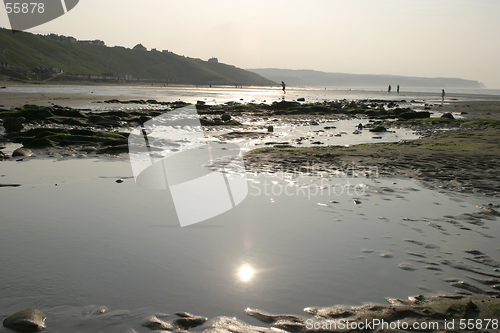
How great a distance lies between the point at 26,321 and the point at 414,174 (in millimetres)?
7695

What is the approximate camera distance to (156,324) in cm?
272

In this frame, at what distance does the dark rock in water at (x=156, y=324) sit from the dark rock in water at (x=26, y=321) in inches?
29.3

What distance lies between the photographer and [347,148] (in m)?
11.2

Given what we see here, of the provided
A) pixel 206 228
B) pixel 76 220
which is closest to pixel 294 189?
pixel 206 228

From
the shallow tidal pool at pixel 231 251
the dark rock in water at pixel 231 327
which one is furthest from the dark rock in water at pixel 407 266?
the dark rock in water at pixel 231 327

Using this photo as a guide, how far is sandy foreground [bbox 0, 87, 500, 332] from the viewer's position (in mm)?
2762

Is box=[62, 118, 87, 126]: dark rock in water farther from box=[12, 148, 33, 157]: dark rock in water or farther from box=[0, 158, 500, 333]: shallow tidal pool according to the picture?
box=[0, 158, 500, 333]: shallow tidal pool

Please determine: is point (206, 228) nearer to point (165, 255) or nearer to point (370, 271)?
point (165, 255)

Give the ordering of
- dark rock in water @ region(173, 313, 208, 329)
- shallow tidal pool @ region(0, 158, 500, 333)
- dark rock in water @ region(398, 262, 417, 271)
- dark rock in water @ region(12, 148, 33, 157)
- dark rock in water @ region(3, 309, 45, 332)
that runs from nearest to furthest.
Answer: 1. dark rock in water @ region(3, 309, 45, 332)
2. dark rock in water @ region(173, 313, 208, 329)
3. shallow tidal pool @ region(0, 158, 500, 333)
4. dark rock in water @ region(398, 262, 417, 271)
5. dark rock in water @ region(12, 148, 33, 157)

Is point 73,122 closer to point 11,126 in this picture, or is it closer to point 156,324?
point 11,126

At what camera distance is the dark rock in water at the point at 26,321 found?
2594 millimetres

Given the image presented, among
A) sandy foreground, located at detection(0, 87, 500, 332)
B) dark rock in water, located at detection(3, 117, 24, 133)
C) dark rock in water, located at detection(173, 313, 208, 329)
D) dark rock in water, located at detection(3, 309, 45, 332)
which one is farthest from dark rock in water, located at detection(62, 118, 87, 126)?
dark rock in water, located at detection(173, 313, 208, 329)

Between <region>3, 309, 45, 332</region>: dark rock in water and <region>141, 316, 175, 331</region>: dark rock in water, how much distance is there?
75 cm

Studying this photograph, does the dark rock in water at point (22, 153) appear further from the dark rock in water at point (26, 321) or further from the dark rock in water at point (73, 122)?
the dark rock in water at point (26, 321)
